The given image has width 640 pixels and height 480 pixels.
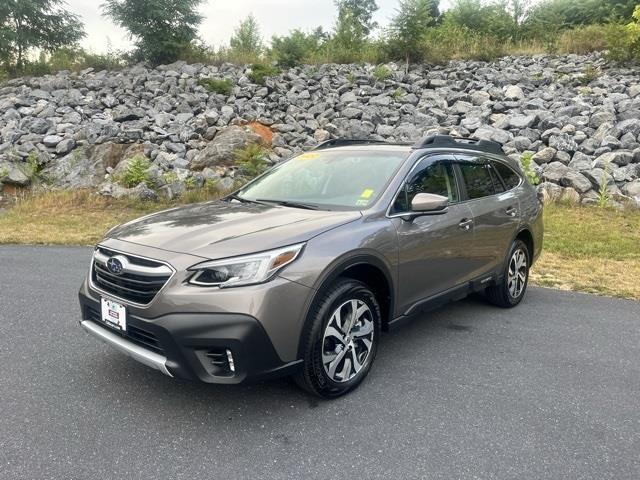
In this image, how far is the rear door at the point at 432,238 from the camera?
3.99 metres

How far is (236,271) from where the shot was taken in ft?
10.1

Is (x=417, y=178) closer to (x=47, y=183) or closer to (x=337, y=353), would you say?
(x=337, y=353)

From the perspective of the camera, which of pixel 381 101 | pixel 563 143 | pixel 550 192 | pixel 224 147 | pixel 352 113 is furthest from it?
pixel 381 101

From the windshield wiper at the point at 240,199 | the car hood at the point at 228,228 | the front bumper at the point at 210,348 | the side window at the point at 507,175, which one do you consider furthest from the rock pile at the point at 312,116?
the front bumper at the point at 210,348

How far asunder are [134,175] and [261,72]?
24.4ft

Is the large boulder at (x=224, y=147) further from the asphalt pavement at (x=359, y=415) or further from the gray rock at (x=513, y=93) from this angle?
the asphalt pavement at (x=359, y=415)

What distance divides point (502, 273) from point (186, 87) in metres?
14.8

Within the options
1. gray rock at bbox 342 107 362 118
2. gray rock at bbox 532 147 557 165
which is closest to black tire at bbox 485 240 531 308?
gray rock at bbox 532 147 557 165

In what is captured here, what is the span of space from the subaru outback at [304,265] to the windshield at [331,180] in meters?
0.02

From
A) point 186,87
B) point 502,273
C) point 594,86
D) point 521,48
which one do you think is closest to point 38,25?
point 186,87

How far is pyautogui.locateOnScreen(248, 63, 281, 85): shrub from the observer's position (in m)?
17.9

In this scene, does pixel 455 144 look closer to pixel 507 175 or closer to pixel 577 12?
pixel 507 175

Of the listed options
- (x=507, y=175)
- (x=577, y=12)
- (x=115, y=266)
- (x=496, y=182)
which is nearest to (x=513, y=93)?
(x=577, y=12)

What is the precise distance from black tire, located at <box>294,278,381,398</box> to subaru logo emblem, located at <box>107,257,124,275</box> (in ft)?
4.05
